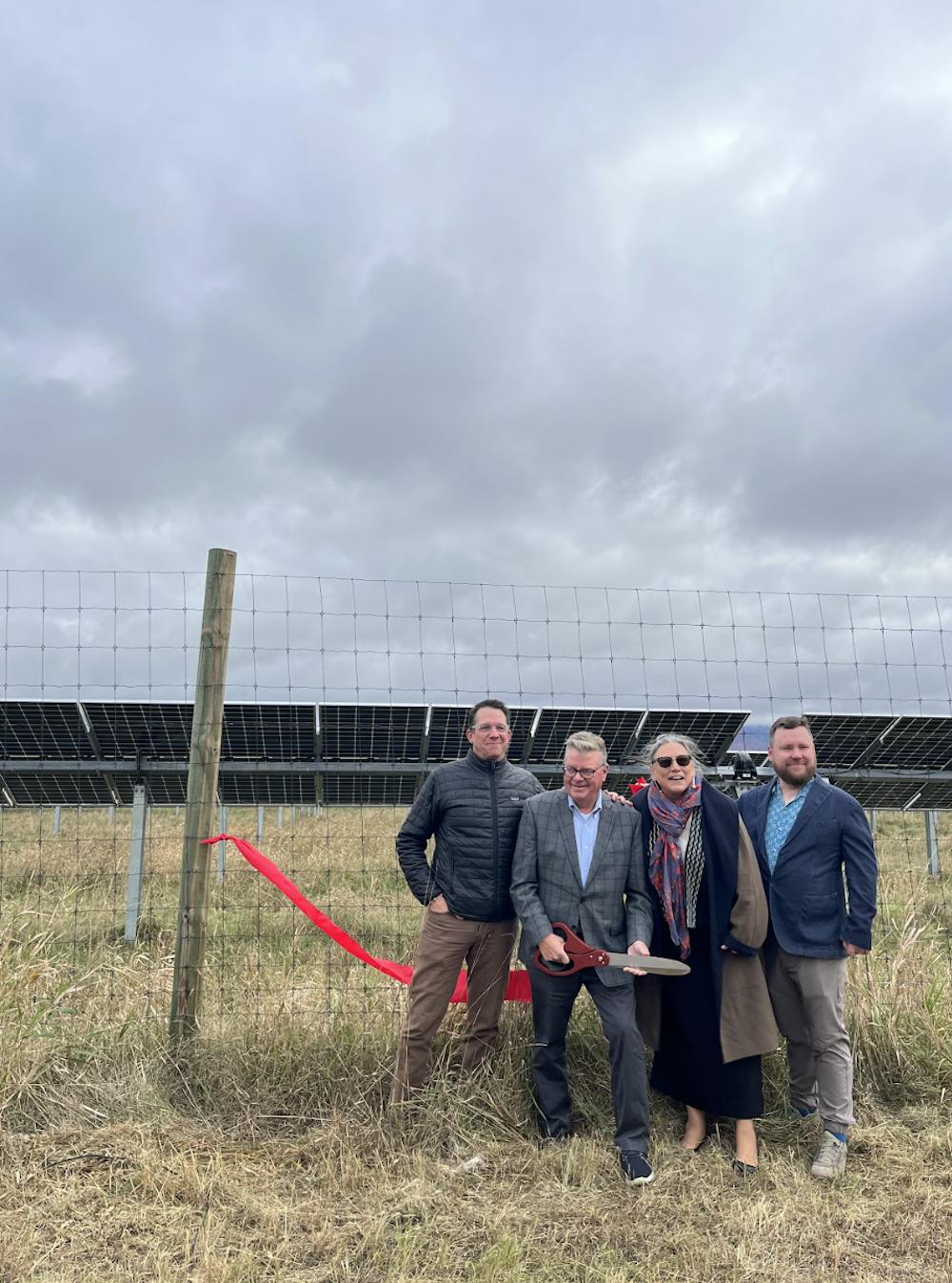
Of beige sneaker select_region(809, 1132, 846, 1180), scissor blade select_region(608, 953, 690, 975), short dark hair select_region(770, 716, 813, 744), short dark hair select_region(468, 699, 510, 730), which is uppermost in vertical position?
short dark hair select_region(468, 699, 510, 730)

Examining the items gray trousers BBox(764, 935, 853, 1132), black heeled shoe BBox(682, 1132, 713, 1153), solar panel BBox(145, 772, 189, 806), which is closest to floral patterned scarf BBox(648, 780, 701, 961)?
gray trousers BBox(764, 935, 853, 1132)

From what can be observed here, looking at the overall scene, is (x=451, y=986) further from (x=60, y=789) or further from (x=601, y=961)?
(x=60, y=789)

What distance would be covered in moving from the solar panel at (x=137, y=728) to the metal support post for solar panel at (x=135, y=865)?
323mm

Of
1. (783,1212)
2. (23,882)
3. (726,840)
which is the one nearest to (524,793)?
(726,840)

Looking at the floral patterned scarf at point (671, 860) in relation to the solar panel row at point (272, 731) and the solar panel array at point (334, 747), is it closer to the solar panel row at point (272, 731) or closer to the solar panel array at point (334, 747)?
the solar panel array at point (334, 747)

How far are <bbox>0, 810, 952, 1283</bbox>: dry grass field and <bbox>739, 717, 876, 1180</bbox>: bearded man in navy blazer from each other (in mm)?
247

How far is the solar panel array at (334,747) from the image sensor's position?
8180 millimetres

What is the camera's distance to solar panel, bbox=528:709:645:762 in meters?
8.52

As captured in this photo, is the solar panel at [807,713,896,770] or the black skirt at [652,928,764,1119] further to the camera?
the solar panel at [807,713,896,770]

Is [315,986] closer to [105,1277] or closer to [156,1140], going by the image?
[156,1140]

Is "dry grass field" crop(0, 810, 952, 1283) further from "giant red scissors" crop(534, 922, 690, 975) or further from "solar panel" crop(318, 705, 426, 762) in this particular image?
"solar panel" crop(318, 705, 426, 762)

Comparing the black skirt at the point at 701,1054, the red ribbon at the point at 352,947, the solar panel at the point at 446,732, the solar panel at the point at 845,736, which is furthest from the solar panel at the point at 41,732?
the solar panel at the point at 845,736

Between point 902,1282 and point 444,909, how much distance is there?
212cm

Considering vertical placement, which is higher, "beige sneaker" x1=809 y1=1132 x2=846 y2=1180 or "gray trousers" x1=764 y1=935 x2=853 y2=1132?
"gray trousers" x1=764 y1=935 x2=853 y2=1132
